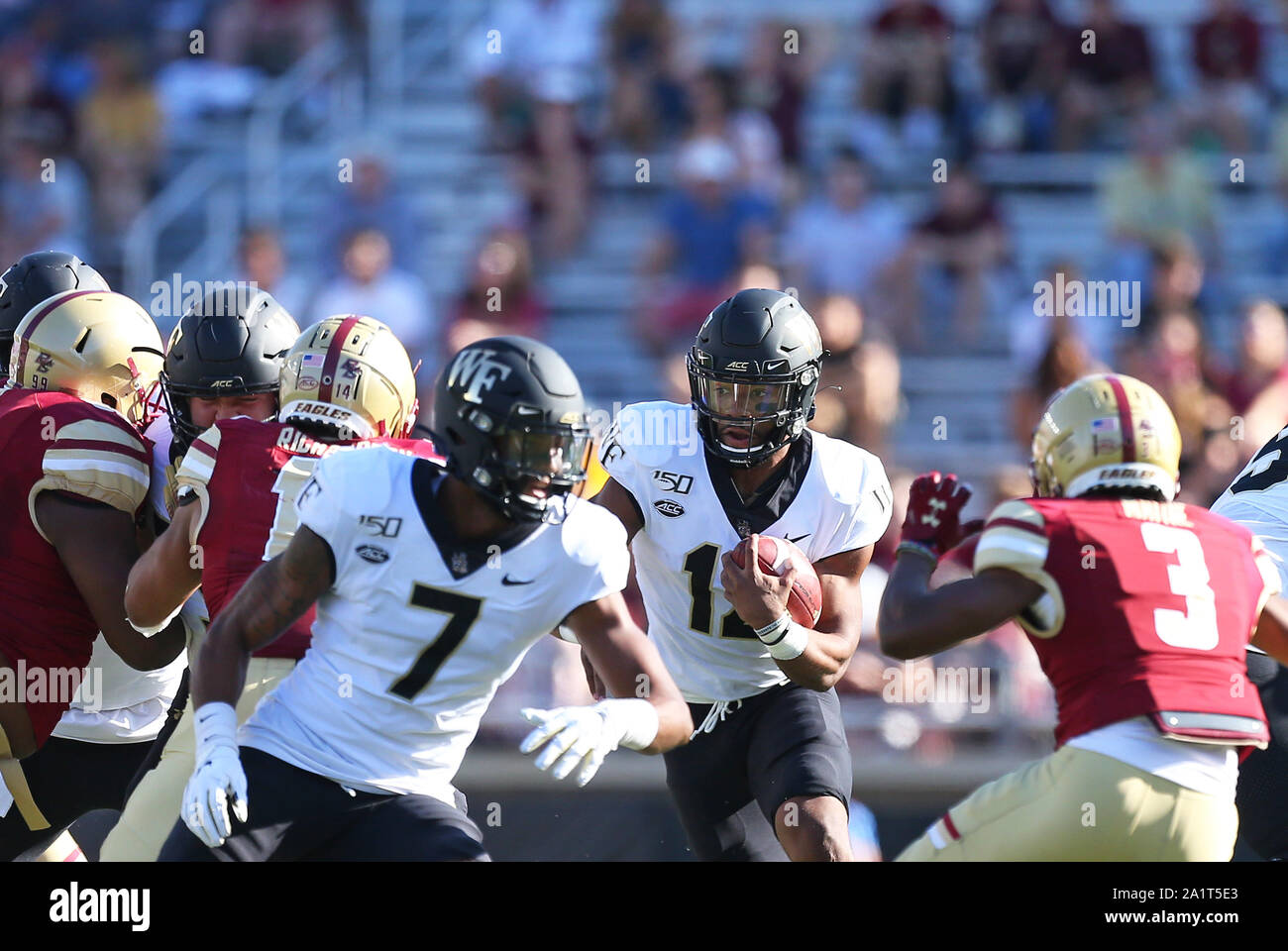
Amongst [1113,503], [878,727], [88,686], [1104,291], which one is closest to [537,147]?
[1104,291]

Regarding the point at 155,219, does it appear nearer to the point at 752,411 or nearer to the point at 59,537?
the point at 59,537

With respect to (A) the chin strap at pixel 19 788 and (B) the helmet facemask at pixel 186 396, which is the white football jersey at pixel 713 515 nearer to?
(B) the helmet facemask at pixel 186 396

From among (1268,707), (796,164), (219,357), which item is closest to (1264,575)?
(1268,707)

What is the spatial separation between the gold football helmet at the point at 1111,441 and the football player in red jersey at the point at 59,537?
2398mm

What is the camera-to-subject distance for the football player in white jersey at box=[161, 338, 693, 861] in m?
3.79

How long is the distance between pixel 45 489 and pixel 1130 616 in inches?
108

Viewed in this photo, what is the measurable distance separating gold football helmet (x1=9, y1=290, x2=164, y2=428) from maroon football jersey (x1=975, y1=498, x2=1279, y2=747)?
252 cm

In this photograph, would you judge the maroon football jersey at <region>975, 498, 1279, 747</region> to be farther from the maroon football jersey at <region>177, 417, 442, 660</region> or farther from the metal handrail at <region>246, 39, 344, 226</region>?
the metal handrail at <region>246, 39, 344, 226</region>

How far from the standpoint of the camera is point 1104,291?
9695mm

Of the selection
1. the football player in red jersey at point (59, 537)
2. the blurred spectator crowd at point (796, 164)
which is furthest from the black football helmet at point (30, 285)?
the blurred spectator crowd at point (796, 164)

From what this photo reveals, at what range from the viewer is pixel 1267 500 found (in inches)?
205

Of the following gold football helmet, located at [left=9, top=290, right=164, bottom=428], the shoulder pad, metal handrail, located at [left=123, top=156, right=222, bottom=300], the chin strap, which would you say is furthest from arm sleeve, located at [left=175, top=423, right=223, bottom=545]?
metal handrail, located at [left=123, top=156, right=222, bottom=300]
